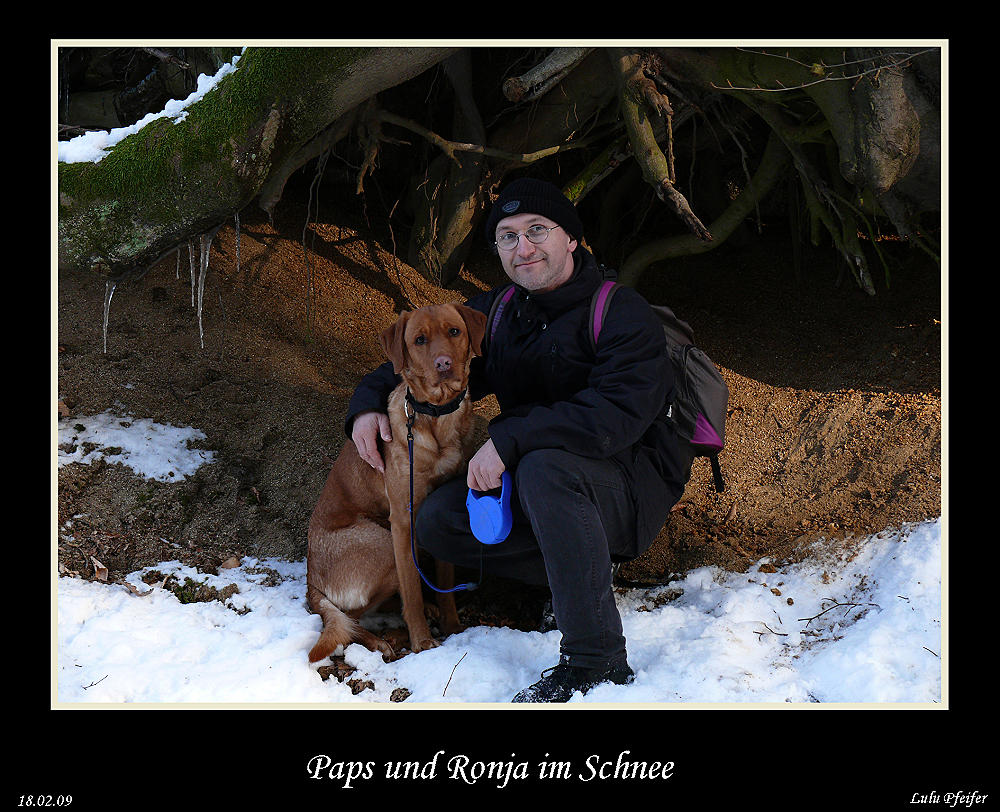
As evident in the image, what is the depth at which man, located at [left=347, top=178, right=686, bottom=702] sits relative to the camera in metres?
2.88

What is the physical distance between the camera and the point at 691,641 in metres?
3.24

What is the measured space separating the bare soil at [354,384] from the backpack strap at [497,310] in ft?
4.29

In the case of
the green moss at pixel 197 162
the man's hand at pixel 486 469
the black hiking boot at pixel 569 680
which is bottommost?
the black hiking boot at pixel 569 680

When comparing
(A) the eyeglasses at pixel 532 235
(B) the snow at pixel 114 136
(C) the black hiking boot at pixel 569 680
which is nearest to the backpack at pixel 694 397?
(A) the eyeglasses at pixel 532 235

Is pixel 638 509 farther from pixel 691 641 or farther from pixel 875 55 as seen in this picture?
pixel 875 55

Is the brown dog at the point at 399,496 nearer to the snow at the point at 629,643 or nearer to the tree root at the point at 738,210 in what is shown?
the snow at the point at 629,643

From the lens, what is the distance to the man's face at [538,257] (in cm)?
331

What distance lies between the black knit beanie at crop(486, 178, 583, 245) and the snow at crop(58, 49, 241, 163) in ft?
5.80

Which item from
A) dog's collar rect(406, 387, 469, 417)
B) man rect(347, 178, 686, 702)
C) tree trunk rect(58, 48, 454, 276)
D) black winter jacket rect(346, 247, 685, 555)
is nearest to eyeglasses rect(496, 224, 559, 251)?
man rect(347, 178, 686, 702)

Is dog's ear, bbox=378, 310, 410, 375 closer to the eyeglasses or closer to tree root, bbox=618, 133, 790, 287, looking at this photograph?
the eyeglasses

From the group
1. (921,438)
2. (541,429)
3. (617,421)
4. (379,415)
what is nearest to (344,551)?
(379,415)

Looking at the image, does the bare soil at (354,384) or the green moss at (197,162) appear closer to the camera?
the green moss at (197,162)

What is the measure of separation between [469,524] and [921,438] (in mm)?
2590

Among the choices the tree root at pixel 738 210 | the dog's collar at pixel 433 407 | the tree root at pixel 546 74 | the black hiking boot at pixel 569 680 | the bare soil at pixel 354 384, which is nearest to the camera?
the black hiking boot at pixel 569 680
